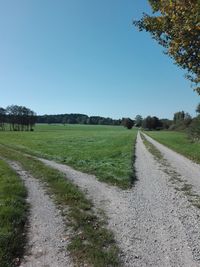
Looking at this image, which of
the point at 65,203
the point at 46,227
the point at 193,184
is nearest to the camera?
the point at 46,227

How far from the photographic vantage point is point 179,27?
10.7m

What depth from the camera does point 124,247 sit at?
6.68 metres

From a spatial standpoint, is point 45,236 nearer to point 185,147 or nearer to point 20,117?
point 185,147

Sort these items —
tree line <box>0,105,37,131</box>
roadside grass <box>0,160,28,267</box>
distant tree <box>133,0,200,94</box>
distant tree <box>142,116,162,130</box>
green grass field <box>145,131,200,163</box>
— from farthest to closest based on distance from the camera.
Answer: distant tree <box>142,116,162,130</box>, tree line <box>0,105,37,131</box>, green grass field <box>145,131,200,163</box>, distant tree <box>133,0,200,94</box>, roadside grass <box>0,160,28,267</box>

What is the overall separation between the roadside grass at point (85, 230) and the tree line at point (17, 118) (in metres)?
135

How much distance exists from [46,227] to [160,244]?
291 centimetres

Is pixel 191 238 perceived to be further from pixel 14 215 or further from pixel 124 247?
pixel 14 215

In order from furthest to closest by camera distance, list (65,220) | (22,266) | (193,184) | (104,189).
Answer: (193,184)
(104,189)
(65,220)
(22,266)

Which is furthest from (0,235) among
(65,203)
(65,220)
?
(65,203)

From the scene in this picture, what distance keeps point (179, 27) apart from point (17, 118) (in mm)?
139553

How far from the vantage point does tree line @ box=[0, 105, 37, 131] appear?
471 feet

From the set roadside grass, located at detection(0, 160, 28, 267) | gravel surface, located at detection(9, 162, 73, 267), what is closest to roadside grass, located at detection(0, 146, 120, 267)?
gravel surface, located at detection(9, 162, 73, 267)

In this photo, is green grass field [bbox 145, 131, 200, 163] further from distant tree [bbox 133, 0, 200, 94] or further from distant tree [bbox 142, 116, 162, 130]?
distant tree [bbox 142, 116, 162, 130]

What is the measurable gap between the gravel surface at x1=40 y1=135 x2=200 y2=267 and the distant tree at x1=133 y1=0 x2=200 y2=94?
5582 millimetres
